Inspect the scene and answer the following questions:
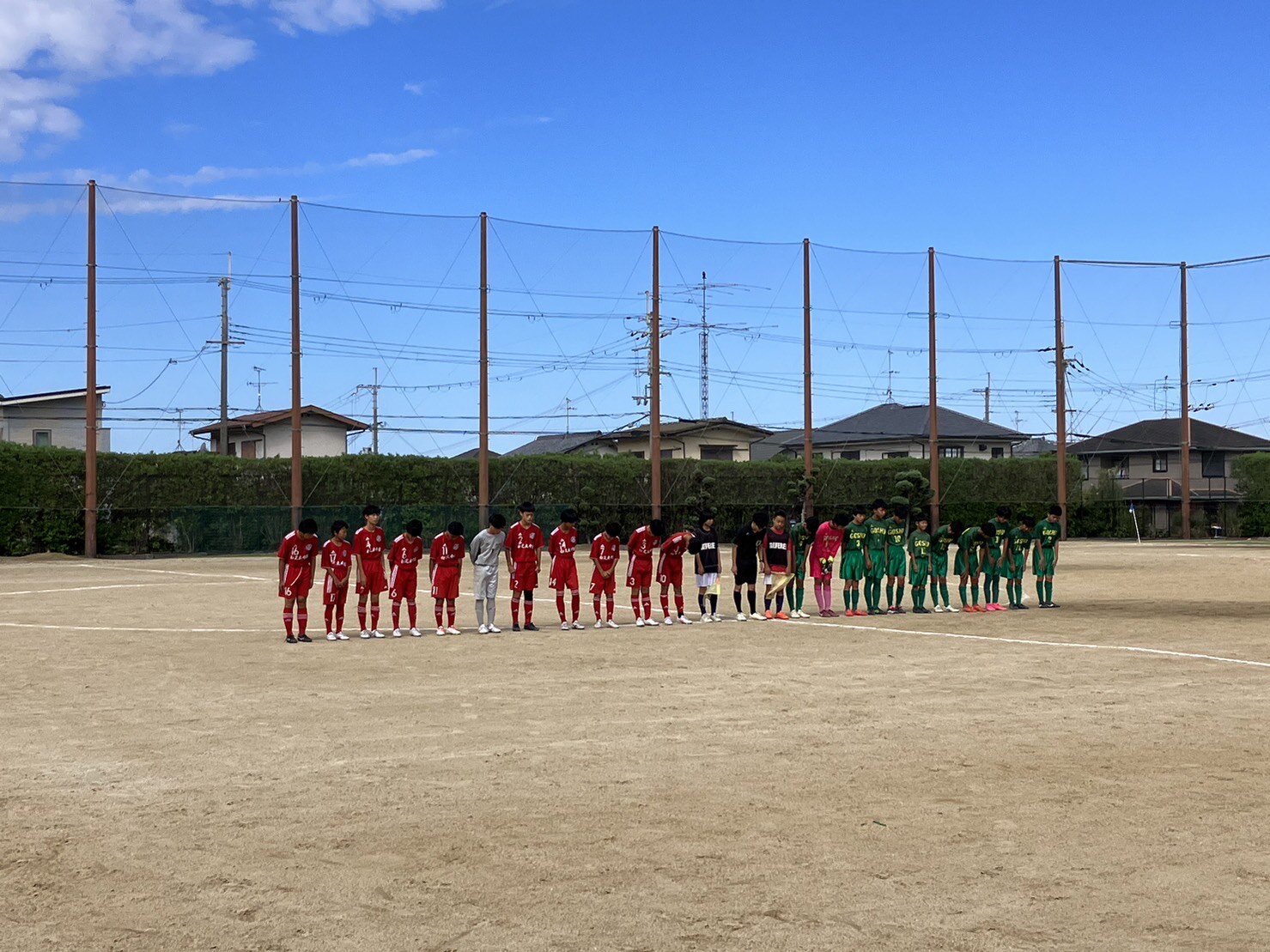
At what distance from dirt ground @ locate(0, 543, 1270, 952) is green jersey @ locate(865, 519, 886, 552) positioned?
5210 mm

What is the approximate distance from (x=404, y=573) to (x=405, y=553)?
27 centimetres

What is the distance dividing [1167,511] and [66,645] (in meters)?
60.9

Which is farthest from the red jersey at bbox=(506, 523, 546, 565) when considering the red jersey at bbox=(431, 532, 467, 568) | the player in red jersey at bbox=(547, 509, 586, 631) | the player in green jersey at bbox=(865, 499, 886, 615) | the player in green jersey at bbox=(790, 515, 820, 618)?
the player in green jersey at bbox=(865, 499, 886, 615)

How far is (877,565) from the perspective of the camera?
67.8ft

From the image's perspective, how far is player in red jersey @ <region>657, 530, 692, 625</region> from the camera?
63.6 ft

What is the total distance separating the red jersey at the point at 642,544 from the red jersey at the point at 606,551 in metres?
0.27

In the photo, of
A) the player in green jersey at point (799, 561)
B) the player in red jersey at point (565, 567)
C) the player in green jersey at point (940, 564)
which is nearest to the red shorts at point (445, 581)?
the player in red jersey at point (565, 567)

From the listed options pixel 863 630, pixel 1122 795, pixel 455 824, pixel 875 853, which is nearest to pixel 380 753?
pixel 455 824

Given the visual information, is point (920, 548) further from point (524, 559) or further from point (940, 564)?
point (524, 559)

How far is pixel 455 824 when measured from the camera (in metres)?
7.11

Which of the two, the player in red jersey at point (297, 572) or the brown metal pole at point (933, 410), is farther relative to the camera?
the brown metal pole at point (933, 410)

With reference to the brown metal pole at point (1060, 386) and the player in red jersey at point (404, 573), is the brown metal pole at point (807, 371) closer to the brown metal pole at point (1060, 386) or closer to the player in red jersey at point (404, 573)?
the brown metal pole at point (1060, 386)

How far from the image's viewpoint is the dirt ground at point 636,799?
555cm

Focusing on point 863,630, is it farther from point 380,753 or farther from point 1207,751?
point 380,753
